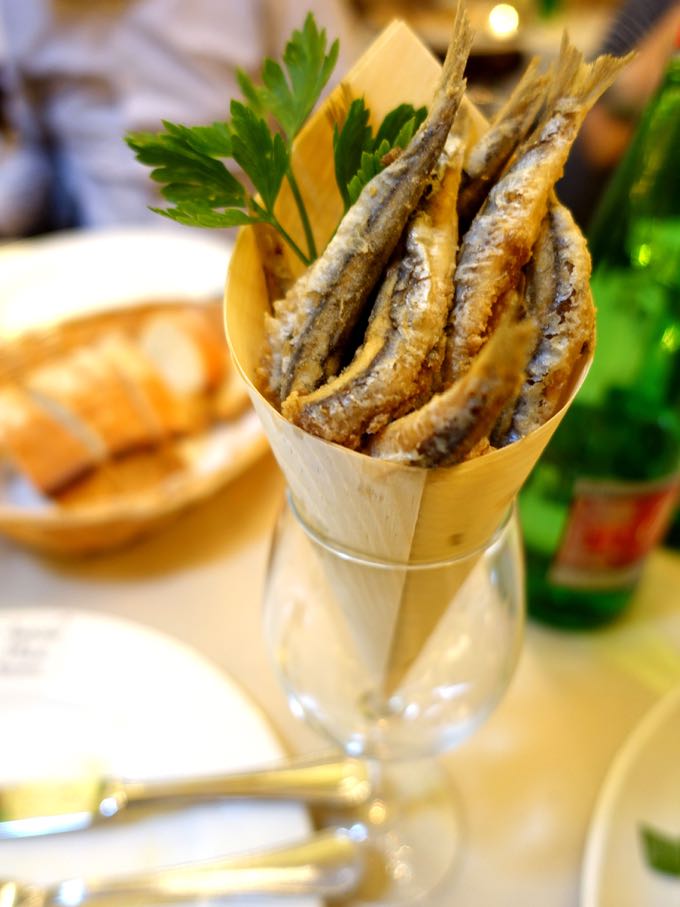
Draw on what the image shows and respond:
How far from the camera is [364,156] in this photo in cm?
27

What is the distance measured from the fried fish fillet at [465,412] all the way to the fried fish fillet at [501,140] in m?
0.09

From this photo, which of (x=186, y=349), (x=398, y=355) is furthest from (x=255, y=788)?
(x=186, y=349)

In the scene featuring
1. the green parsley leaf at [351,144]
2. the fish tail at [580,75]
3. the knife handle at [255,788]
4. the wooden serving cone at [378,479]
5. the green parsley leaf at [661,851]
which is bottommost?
the knife handle at [255,788]

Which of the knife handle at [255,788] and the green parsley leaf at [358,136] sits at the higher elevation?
the green parsley leaf at [358,136]

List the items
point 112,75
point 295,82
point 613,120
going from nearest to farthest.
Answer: point 295,82 → point 613,120 → point 112,75

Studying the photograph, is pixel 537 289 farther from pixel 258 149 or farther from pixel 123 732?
pixel 123 732

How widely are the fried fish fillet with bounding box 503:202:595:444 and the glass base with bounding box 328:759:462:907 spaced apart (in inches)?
12.5

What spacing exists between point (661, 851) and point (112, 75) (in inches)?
48.7

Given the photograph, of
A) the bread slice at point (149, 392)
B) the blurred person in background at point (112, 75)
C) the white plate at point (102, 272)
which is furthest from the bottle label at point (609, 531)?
the blurred person in background at point (112, 75)

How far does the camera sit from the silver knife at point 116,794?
0.44 m

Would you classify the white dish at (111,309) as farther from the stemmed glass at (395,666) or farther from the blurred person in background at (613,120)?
the blurred person in background at (613,120)

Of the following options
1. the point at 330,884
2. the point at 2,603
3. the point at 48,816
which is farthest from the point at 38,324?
the point at 330,884

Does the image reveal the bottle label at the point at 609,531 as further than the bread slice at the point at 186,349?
No

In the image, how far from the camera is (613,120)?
2.83 feet
